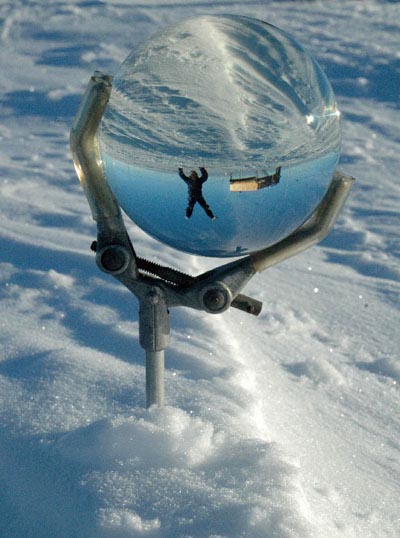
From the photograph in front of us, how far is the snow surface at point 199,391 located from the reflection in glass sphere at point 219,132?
40cm

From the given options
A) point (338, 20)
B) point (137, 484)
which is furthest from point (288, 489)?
point (338, 20)

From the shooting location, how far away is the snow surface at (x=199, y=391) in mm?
1229

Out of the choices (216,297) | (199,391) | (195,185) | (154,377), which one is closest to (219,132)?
(195,185)

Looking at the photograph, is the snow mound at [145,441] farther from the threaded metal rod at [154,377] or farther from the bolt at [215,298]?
the bolt at [215,298]

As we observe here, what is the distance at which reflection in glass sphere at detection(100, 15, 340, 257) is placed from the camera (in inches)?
44.2

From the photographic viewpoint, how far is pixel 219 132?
1113mm

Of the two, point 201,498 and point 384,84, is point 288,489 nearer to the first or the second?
point 201,498

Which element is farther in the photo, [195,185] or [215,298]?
[215,298]

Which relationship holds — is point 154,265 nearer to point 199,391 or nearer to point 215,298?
point 215,298

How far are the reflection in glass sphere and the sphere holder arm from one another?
64 mm

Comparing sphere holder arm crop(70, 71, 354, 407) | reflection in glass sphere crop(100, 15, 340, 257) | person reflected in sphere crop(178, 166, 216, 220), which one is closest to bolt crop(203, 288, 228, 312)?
sphere holder arm crop(70, 71, 354, 407)

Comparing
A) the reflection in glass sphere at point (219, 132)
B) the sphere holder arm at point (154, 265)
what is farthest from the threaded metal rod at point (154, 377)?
the reflection in glass sphere at point (219, 132)

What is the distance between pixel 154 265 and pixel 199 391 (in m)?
0.46

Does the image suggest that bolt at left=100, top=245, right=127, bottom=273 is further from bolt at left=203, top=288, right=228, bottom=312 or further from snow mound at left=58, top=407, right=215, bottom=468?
snow mound at left=58, top=407, right=215, bottom=468
